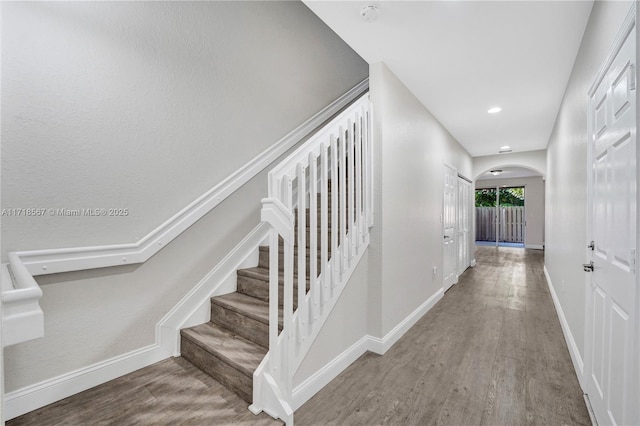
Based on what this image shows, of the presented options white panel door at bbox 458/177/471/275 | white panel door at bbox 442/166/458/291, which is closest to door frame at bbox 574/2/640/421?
white panel door at bbox 442/166/458/291

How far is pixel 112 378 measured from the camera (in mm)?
1971

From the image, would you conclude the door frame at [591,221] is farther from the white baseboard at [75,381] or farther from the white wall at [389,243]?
the white baseboard at [75,381]

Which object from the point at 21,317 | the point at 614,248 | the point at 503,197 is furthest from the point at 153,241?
the point at 503,197

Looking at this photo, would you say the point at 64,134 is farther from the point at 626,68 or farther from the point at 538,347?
the point at 538,347

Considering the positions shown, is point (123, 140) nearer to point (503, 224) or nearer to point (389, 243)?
point (389, 243)

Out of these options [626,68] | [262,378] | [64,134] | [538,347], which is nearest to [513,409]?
[538,347]

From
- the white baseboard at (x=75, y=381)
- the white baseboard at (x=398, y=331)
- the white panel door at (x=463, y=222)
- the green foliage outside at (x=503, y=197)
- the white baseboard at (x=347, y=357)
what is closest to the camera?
the white baseboard at (x=75, y=381)

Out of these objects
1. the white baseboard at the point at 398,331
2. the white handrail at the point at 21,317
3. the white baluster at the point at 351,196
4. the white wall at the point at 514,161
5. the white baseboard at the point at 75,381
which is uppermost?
the white wall at the point at 514,161

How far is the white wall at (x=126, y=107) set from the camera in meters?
1.67

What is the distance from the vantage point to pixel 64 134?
1789mm

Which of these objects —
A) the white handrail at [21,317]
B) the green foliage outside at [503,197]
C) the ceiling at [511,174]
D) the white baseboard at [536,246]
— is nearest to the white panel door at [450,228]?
the white handrail at [21,317]

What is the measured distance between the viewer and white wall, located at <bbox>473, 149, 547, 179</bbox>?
19.7 ft

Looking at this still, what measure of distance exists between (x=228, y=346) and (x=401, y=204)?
1.95m

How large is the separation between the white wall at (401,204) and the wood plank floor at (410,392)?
16.0 inches
